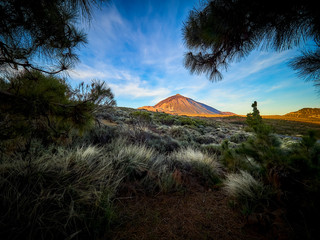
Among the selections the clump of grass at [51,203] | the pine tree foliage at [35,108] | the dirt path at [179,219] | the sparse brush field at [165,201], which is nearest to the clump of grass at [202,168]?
the sparse brush field at [165,201]

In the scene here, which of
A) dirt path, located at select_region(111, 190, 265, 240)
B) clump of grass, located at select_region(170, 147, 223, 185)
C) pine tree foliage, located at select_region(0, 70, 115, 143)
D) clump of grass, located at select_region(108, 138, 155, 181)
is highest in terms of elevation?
pine tree foliage, located at select_region(0, 70, 115, 143)

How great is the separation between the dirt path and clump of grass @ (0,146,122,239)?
303mm

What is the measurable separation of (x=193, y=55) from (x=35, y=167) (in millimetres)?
4168

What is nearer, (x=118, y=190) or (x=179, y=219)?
(x=179, y=219)

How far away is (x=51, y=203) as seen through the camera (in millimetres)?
1399

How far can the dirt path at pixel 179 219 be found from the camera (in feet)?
4.84

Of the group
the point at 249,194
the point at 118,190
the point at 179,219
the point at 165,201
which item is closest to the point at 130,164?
the point at 118,190

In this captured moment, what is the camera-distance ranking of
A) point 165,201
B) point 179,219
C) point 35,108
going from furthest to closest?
1. point 165,201
2. point 179,219
3. point 35,108

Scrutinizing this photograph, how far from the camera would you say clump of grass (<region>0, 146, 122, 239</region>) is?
1196mm

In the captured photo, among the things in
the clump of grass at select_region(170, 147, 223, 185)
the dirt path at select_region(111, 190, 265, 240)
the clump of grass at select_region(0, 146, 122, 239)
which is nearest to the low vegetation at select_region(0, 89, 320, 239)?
the clump of grass at select_region(0, 146, 122, 239)

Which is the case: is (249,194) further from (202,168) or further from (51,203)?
(51,203)

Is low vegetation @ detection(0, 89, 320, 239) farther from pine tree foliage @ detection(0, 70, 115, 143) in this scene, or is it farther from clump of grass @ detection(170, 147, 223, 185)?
clump of grass @ detection(170, 147, 223, 185)

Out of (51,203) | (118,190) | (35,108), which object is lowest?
(118,190)

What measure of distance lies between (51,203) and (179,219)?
5.23ft
